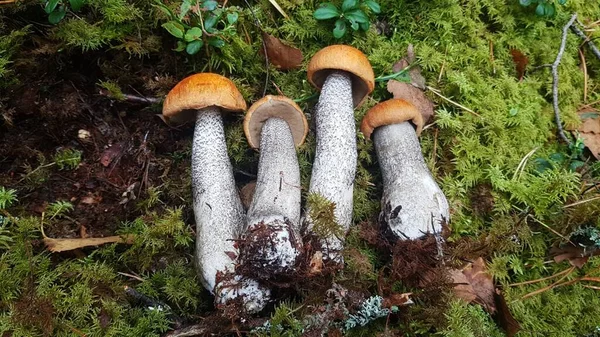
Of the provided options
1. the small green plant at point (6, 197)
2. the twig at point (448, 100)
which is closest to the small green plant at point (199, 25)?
the small green plant at point (6, 197)

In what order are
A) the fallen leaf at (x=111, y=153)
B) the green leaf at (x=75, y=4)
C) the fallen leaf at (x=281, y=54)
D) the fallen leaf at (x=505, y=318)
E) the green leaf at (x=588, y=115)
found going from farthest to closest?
the green leaf at (x=588, y=115) → the fallen leaf at (x=281, y=54) → the fallen leaf at (x=111, y=153) → the green leaf at (x=75, y=4) → the fallen leaf at (x=505, y=318)

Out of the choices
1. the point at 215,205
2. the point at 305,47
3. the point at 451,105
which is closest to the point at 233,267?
the point at 215,205

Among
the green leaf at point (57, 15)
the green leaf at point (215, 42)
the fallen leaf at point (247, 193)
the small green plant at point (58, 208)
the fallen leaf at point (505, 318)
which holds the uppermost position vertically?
the green leaf at point (57, 15)

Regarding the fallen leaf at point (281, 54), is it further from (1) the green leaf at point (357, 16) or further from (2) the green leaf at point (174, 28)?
(2) the green leaf at point (174, 28)

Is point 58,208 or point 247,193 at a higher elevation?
point 58,208

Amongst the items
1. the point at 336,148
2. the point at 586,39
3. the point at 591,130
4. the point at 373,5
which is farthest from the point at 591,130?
the point at 336,148

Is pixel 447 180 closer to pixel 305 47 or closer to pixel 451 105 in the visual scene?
pixel 451 105

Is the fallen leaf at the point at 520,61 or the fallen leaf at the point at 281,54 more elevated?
the fallen leaf at the point at 281,54

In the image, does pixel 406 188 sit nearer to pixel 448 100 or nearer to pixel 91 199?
pixel 448 100
